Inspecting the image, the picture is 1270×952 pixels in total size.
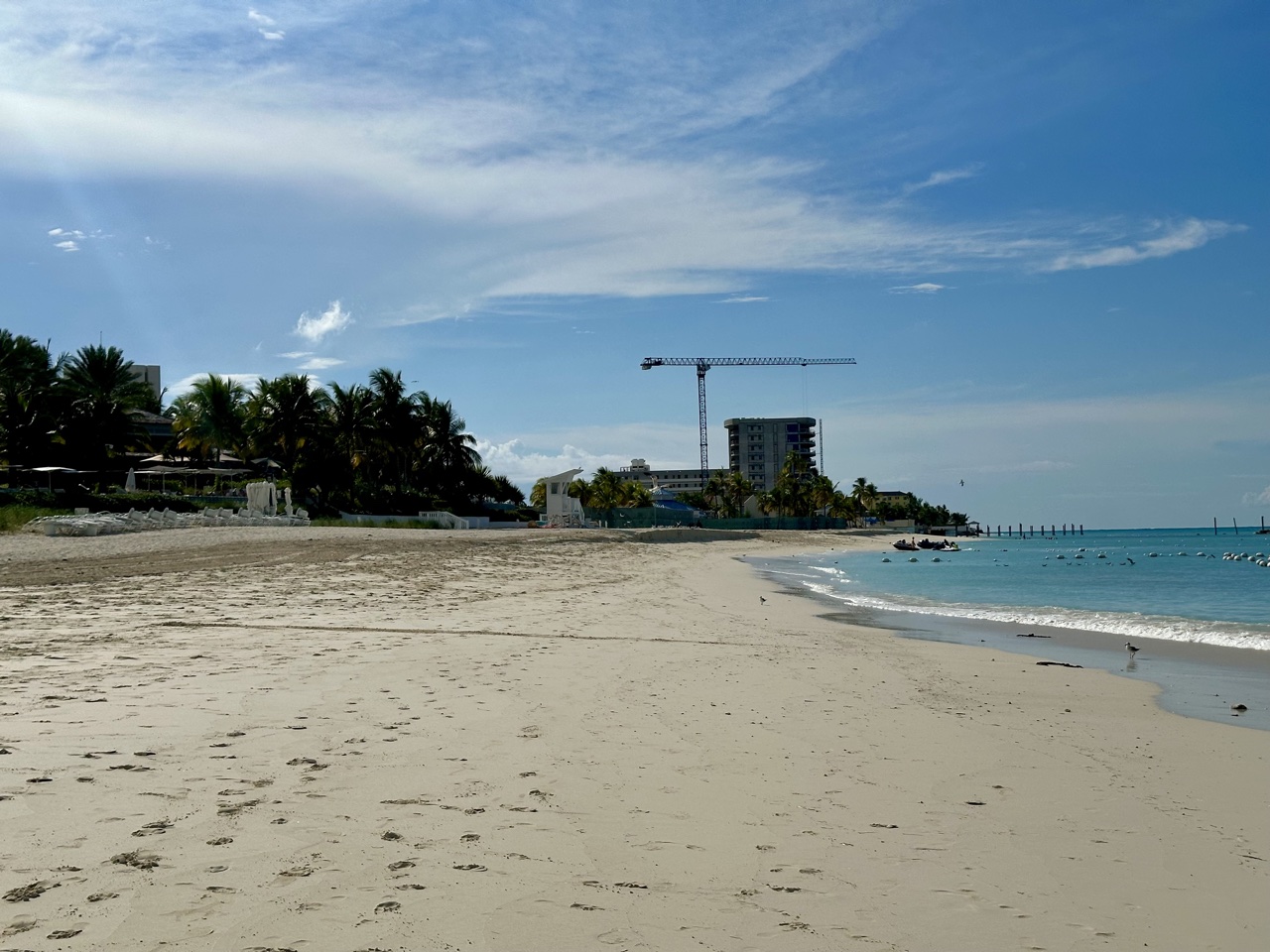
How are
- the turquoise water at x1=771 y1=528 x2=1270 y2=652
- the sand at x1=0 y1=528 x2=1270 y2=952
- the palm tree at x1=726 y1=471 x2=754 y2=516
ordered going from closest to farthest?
the sand at x1=0 y1=528 x2=1270 y2=952
the turquoise water at x1=771 y1=528 x2=1270 y2=652
the palm tree at x1=726 y1=471 x2=754 y2=516

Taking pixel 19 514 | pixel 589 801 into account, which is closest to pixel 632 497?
pixel 19 514

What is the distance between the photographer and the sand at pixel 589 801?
11.8 ft

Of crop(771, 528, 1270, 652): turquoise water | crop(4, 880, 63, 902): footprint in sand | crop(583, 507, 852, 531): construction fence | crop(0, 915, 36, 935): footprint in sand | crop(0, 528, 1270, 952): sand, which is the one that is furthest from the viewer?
crop(583, 507, 852, 531): construction fence

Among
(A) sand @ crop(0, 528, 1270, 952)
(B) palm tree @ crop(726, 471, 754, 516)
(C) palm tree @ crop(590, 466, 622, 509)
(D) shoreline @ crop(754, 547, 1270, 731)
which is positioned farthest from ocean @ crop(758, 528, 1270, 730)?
(B) palm tree @ crop(726, 471, 754, 516)

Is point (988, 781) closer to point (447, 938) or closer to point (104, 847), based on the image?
point (447, 938)

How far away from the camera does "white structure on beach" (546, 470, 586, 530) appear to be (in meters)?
59.2

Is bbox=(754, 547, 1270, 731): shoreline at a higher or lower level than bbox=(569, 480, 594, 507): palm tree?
lower

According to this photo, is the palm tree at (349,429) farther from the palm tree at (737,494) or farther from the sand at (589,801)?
the palm tree at (737,494)

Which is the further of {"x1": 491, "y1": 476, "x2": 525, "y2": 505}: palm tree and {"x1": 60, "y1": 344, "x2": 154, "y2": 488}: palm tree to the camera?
{"x1": 491, "y1": 476, "x2": 525, "y2": 505}: palm tree

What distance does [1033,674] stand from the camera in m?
11.2

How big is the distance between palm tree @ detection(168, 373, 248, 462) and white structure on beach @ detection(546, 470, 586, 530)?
20.7 meters

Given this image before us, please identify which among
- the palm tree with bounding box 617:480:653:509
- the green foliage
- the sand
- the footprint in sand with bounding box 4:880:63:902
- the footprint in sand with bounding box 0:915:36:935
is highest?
the palm tree with bounding box 617:480:653:509

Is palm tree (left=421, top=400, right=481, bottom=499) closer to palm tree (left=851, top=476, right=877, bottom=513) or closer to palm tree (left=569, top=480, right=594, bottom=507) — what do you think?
palm tree (left=569, top=480, right=594, bottom=507)

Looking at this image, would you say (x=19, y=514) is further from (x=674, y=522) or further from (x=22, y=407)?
(x=674, y=522)
